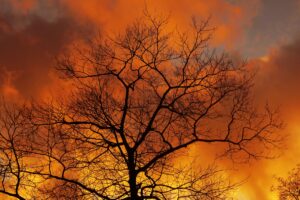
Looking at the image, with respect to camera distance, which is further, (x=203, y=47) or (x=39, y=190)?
(x=203, y=47)

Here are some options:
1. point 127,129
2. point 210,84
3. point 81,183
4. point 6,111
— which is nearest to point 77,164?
point 81,183

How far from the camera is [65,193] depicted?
1773cm

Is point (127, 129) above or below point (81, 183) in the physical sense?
above

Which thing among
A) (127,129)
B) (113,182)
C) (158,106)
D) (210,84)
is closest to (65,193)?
(113,182)

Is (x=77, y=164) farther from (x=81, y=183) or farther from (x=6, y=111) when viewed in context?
(x=6, y=111)

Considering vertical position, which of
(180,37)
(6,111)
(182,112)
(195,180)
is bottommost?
(195,180)

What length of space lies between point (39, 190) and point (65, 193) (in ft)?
3.33

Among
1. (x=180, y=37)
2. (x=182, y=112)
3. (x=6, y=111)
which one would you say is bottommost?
(x=182, y=112)

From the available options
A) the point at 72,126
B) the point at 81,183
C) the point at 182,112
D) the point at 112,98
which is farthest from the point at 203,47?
the point at 81,183

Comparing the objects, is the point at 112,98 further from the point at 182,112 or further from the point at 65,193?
the point at 65,193

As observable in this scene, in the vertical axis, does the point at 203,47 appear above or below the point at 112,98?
above

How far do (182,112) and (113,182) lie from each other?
3.86 m

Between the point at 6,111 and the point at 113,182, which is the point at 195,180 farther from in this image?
the point at 6,111

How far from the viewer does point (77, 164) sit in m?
18.1
